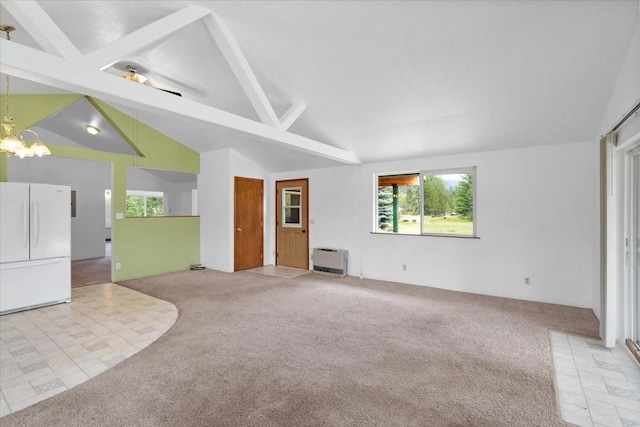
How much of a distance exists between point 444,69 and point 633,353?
317 cm

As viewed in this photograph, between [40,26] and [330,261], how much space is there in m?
5.20

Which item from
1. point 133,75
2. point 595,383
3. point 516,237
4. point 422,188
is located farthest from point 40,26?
point 516,237

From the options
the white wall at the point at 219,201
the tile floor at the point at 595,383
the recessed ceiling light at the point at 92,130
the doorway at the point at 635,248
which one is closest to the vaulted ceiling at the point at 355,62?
the doorway at the point at 635,248

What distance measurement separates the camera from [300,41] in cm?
Result: 329

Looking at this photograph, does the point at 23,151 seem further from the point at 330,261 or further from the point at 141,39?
the point at 330,261

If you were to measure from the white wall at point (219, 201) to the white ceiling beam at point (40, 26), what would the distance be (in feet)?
14.2

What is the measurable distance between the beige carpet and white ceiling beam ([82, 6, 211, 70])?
2.49 meters

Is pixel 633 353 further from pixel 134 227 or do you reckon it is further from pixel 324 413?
pixel 134 227

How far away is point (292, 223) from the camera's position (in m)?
7.23

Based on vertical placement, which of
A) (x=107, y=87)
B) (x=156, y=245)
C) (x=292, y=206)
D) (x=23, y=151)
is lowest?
(x=156, y=245)

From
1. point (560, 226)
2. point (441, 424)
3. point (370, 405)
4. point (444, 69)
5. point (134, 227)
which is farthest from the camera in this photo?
point (134, 227)

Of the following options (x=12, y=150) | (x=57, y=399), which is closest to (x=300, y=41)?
(x=12, y=150)

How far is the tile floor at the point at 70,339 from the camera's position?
7.82 feet

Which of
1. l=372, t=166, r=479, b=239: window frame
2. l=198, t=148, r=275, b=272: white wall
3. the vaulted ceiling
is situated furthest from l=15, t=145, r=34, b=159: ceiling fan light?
l=372, t=166, r=479, b=239: window frame
